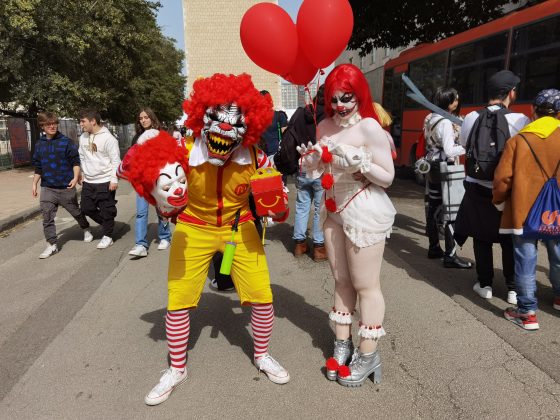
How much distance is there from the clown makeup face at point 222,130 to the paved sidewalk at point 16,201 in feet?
20.6

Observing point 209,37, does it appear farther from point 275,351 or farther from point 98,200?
point 275,351

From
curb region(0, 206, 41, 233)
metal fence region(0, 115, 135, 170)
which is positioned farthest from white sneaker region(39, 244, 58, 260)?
metal fence region(0, 115, 135, 170)

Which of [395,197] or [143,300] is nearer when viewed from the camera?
[143,300]

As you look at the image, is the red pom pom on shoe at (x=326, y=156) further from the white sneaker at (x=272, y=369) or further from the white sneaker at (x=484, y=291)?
the white sneaker at (x=484, y=291)

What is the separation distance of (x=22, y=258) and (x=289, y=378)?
4.40 m

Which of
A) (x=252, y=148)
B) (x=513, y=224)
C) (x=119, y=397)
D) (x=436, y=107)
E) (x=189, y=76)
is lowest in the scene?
(x=119, y=397)

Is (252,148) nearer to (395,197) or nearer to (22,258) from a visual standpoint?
(22,258)

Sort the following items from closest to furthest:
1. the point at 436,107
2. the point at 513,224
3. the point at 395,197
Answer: the point at 513,224 < the point at 436,107 < the point at 395,197

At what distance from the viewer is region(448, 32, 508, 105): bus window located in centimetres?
814

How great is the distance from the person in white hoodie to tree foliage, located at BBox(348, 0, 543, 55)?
295 inches

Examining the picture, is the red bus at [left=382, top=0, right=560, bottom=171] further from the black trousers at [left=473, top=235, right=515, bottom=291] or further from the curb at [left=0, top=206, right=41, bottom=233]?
the curb at [left=0, top=206, right=41, bottom=233]

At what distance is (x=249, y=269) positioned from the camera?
2592mm

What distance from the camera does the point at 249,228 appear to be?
267cm

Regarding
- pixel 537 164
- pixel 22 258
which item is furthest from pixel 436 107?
pixel 22 258
